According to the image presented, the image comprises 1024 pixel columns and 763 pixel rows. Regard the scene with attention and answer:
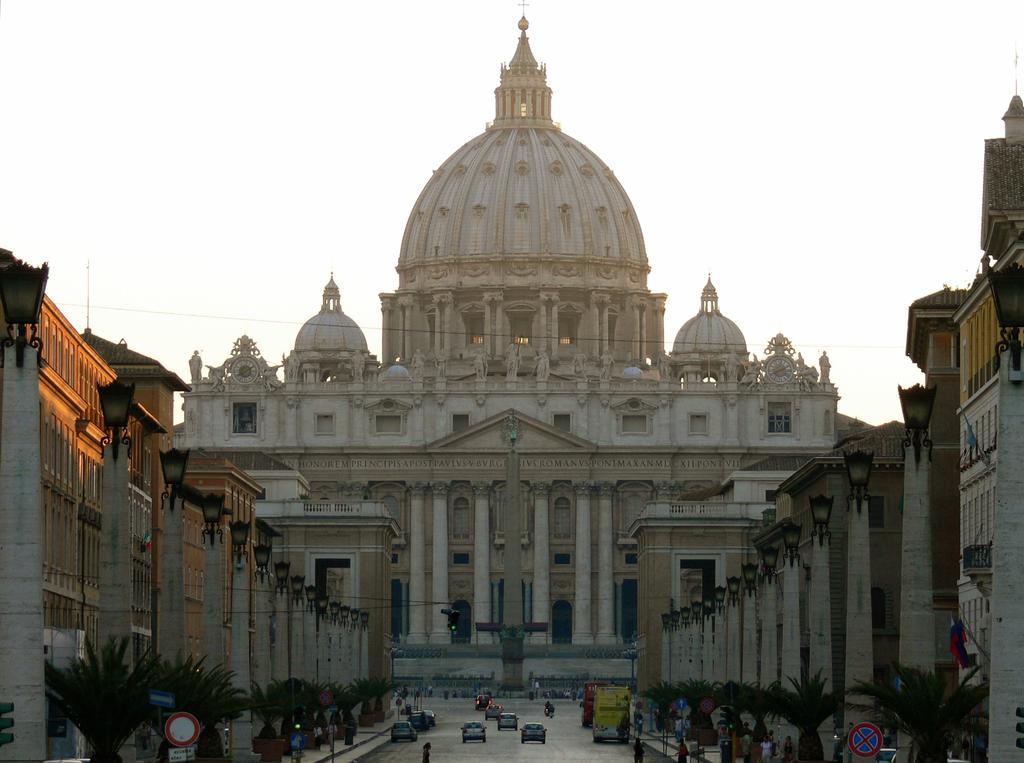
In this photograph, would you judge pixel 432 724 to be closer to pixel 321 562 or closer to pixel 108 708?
pixel 321 562

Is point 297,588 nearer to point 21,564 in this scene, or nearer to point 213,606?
point 213,606

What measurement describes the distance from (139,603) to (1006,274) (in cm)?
5875

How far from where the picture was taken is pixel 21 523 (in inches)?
1175

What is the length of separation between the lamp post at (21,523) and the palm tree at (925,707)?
14.4m

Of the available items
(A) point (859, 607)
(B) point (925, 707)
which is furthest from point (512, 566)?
(B) point (925, 707)

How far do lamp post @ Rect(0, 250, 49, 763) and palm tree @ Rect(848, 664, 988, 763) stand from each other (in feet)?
47.2

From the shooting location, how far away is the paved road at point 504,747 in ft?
279

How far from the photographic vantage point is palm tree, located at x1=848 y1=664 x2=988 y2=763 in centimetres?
4000

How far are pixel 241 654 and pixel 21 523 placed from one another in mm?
31641

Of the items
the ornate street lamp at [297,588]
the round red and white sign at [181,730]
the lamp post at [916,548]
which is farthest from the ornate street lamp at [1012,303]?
the ornate street lamp at [297,588]

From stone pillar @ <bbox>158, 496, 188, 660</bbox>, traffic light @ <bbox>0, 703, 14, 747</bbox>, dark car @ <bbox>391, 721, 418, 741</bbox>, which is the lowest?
dark car @ <bbox>391, 721, 418, 741</bbox>

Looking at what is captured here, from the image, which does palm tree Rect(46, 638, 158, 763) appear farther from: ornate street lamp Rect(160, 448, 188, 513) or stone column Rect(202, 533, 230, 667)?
stone column Rect(202, 533, 230, 667)

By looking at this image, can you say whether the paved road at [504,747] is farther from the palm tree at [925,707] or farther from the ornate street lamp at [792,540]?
the palm tree at [925,707]

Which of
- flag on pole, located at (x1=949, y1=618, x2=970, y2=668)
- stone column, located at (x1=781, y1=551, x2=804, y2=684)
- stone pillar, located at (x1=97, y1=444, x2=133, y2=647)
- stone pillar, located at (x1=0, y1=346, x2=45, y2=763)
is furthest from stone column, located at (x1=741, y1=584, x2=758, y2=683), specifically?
stone pillar, located at (x1=0, y1=346, x2=45, y2=763)
